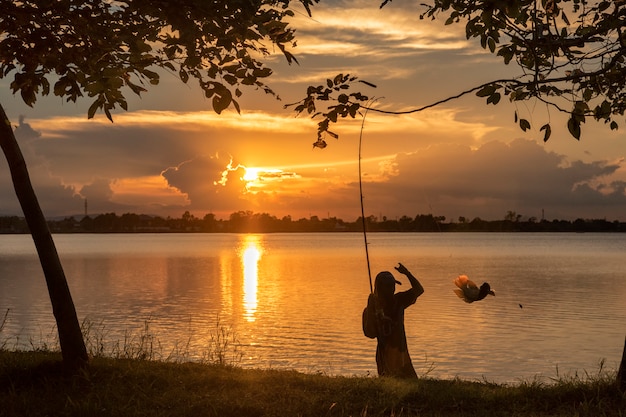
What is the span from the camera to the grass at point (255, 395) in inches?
388

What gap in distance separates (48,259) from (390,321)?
19.0 feet

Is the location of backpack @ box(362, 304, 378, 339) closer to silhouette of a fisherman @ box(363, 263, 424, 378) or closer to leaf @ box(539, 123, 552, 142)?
silhouette of a fisherman @ box(363, 263, 424, 378)

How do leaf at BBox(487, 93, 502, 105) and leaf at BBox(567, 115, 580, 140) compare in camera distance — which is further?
leaf at BBox(487, 93, 502, 105)

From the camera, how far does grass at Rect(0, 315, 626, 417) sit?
32.3 feet

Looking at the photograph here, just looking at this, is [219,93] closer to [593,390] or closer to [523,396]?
[523,396]

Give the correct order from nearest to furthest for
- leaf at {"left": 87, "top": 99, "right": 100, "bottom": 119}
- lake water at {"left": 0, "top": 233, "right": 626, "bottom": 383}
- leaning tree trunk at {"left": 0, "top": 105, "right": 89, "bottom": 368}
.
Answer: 1. leaf at {"left": 87, "top": 99, "right": 100, "bottom": 119}
2. leaning tree trunk at {"left": 0, "top": 105, "right": 89, "bottom": 368}
3. lake water at {"left": 0, "top": 233, "right": 626, "bottom": 383}

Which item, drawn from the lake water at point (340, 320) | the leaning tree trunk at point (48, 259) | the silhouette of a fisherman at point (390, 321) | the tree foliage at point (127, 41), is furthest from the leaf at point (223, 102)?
the lake water at point (340, 320)

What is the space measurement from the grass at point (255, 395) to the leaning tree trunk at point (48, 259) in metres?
0.39

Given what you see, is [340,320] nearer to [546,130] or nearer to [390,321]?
[390,321]

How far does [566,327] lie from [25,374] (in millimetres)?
28426

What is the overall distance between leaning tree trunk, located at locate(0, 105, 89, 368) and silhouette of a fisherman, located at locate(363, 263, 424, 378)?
485 centimetres

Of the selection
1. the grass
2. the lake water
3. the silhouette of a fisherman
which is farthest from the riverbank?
the lake water

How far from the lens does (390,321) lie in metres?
13.0

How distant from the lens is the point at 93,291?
173ft
